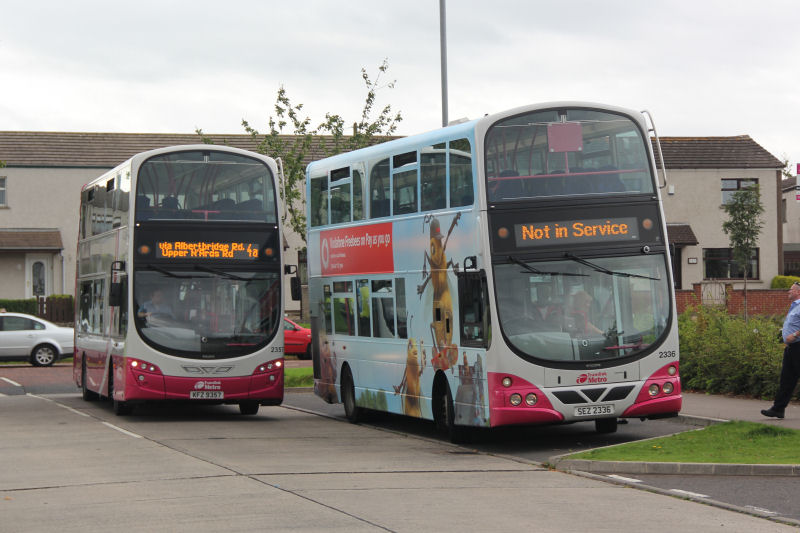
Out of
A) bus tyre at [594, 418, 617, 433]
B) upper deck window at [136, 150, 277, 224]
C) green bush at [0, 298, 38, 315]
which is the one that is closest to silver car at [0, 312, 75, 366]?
green bush at [0, 298, 38, 315]

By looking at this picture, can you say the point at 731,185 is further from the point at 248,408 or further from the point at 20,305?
the point at 248,408

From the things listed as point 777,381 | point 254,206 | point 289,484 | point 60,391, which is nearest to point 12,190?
point 60,391

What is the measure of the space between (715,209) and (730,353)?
36.0m

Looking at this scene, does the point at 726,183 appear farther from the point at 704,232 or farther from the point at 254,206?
the point at 254,206

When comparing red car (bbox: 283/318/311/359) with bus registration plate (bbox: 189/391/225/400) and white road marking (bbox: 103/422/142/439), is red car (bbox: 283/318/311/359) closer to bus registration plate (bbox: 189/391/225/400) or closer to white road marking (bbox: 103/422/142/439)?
bus registration plate (bbox: 189/391/225/400)

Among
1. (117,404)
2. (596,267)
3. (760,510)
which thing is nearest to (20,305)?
(117,404)

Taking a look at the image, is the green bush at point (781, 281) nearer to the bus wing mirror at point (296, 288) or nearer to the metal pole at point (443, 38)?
the metal pole at point (443, 38)

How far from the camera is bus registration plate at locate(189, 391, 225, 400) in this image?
18672 millimetres

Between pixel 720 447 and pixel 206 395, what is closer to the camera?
pixel 720 447

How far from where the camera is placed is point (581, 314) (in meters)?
14.3

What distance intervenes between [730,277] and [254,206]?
39546 mm

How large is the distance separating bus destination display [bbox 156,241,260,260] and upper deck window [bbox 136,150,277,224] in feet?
1.36

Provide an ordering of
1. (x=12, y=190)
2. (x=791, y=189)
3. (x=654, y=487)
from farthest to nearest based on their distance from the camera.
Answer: (x=791, y=189), (x=12, y=190), (x=654, y=487)

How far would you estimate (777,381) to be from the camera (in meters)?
19.4
